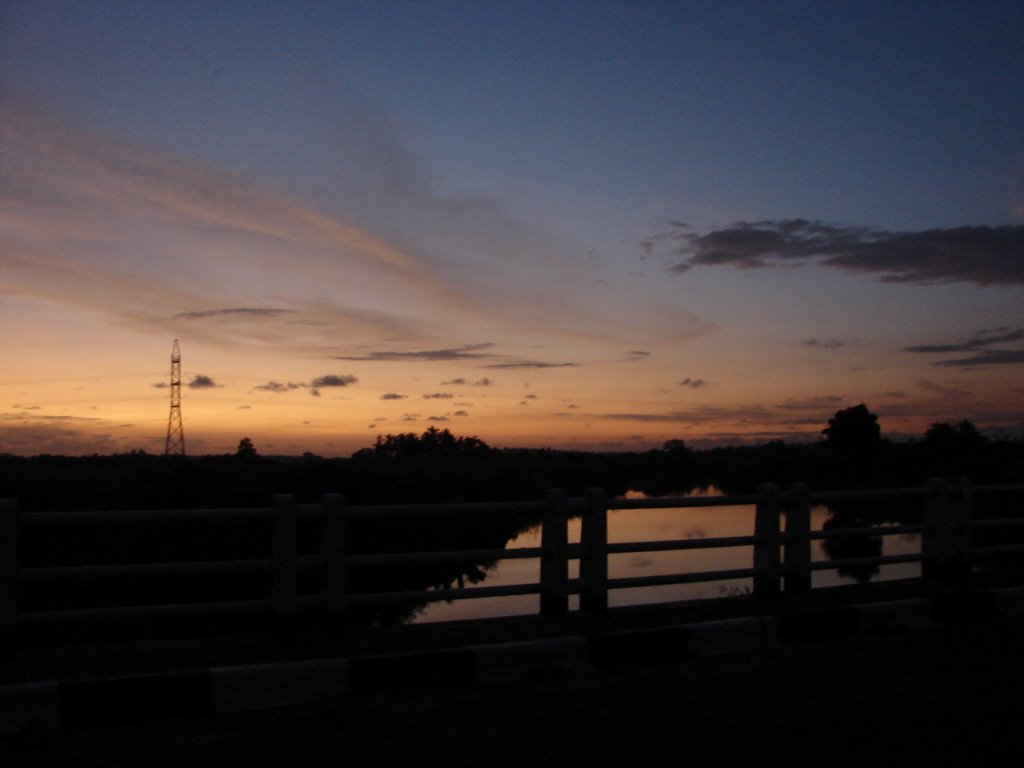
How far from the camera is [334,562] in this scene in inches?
283

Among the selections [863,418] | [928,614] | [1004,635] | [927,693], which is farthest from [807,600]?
[863,418]

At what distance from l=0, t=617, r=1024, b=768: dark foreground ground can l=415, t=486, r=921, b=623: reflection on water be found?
4801mm

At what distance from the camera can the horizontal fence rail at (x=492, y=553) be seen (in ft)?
21.3

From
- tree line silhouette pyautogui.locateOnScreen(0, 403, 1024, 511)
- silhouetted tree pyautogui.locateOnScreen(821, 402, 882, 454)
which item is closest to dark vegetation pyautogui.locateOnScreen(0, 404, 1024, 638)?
tree line silhouette pyautogui.locateOnScreen(0, 403, 1024, 511)

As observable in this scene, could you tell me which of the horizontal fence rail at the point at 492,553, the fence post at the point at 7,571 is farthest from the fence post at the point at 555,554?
the fence post at the point at 7,571

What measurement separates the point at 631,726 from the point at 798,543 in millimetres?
4652

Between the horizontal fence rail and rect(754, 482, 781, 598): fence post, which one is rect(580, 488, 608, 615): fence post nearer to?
the horizontal fence rail

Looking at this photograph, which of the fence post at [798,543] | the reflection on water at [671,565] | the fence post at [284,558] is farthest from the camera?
the reflection on water at [671,565]

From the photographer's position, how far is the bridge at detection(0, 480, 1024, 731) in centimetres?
572

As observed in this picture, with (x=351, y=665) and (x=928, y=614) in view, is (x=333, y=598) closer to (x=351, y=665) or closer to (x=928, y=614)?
(x=351, y=665)

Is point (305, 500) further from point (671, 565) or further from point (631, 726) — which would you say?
point (631, 726)

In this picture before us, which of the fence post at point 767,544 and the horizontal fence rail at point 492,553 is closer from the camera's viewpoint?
the horizontal fence rail at point 492,553

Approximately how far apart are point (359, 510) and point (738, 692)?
2.88 m

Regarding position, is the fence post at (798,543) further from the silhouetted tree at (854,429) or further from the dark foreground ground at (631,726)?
the silhouetted tree at (854,429)
